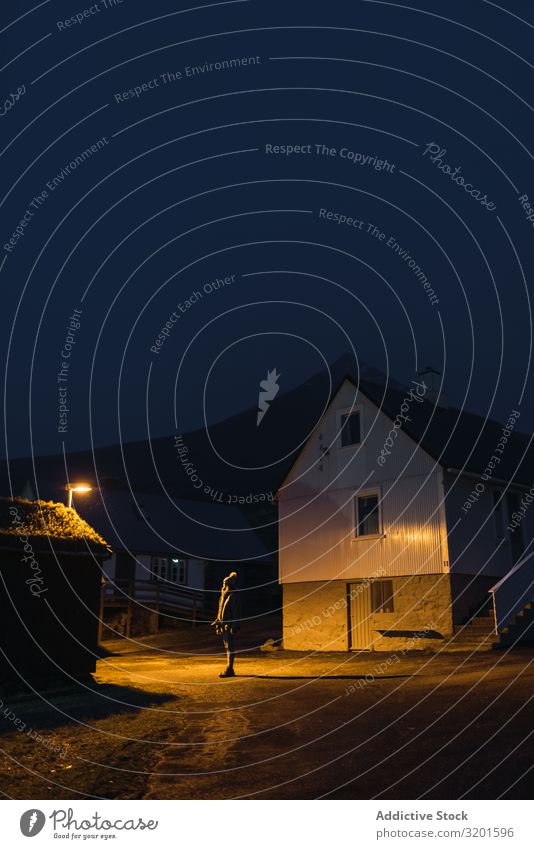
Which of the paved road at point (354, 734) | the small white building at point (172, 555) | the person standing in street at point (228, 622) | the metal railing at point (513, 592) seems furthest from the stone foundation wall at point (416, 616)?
the small white building at point (172, 555)

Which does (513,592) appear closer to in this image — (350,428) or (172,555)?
(350,428)

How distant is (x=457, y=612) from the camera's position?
22516 millimetres

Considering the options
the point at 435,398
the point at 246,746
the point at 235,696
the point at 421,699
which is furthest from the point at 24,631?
the point at 435,398

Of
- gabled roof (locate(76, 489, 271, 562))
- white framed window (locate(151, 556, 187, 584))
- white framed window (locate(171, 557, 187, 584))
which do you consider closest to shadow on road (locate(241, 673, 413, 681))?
gabled roof (locate(76, 489, 271, 562))

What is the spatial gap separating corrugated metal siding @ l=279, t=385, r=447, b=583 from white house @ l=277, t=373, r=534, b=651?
41 millimetres

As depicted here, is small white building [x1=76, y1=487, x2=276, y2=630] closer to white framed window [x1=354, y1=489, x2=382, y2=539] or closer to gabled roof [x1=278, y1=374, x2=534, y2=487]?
white framed window [x1=354, y1=489, x2=382, y2=539]

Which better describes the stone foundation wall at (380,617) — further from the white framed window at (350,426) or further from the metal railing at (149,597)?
the metal railing at (149,597)

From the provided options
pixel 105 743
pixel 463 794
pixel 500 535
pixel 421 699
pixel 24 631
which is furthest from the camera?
pixel 500 535

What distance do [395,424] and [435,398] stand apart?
209 inches

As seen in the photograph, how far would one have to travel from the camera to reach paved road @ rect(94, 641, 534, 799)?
20.9ft

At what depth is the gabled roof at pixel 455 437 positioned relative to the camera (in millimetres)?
24297

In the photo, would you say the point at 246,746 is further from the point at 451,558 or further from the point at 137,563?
the point at 137,563

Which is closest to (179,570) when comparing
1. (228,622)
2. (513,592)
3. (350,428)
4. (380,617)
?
(350,428)

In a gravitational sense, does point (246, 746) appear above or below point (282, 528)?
below
